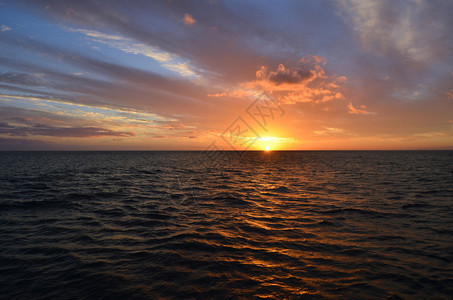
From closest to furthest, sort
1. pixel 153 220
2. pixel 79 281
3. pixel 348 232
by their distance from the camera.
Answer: pixel 79 281
pixel 348 232
pixel 153 220

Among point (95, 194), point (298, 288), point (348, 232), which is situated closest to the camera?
point (298, 288)

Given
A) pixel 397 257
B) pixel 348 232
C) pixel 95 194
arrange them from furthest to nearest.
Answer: pixel 95 194 < pixel 348 232 < pixel 397 257

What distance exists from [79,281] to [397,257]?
13.1 metres

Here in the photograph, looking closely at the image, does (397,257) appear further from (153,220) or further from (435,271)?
(153,220)

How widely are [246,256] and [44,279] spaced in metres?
7.97

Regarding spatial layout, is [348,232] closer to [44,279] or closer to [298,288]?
[298,288]

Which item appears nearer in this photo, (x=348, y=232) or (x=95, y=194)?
(x=348, y=232)

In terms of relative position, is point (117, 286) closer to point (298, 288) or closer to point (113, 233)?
point (113, 233)


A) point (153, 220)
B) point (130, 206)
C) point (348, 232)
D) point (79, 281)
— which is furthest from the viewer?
point (130, 206)

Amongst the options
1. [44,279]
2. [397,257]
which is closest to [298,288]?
[397,257]

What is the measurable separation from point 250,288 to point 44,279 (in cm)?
771

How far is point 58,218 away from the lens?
1512 centimetres

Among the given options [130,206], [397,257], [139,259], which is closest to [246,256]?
[139,259]

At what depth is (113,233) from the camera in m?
12.5
